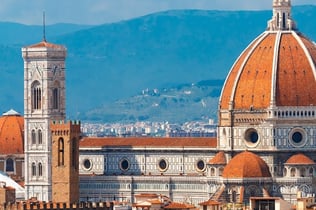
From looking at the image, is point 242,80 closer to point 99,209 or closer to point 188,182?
point 188,182

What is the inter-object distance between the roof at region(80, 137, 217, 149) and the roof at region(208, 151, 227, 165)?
3.42 meters

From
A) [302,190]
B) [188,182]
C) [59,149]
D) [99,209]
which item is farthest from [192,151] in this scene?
[99,209]

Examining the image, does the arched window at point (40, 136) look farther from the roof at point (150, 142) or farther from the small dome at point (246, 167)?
the small dome at point (246, 167)

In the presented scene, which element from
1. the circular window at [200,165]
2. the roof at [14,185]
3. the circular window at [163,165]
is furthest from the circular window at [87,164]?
the circular window at [200,165]

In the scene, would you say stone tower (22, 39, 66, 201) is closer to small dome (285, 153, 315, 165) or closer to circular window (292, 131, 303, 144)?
circular window (292, 131, 303, 144)

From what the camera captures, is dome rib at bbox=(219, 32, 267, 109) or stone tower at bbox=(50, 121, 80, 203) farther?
dome rib at bbox=(219, 32, 267, 109)

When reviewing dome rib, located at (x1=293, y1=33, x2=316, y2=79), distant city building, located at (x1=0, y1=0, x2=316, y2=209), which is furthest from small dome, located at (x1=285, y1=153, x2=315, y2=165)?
dome rib, located at (x1=293, y1=33, x2=316, y2=79)

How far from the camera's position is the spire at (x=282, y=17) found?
149750 millimetres

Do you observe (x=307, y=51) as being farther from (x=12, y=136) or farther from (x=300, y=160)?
(x=12, y=136)

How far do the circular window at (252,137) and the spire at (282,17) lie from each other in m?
7.13

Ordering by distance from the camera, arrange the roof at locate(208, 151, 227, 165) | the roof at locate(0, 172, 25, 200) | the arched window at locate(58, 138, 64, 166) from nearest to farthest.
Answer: the arched window at locate(58, 138, 64, 166), the roof at locate(0, 172, 25, 200), the roof at locate(208, 151, 227, 165)

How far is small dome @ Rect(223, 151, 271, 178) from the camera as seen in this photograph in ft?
462

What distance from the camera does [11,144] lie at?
162875 millimetres

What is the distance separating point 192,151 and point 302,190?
1219 centimetres
